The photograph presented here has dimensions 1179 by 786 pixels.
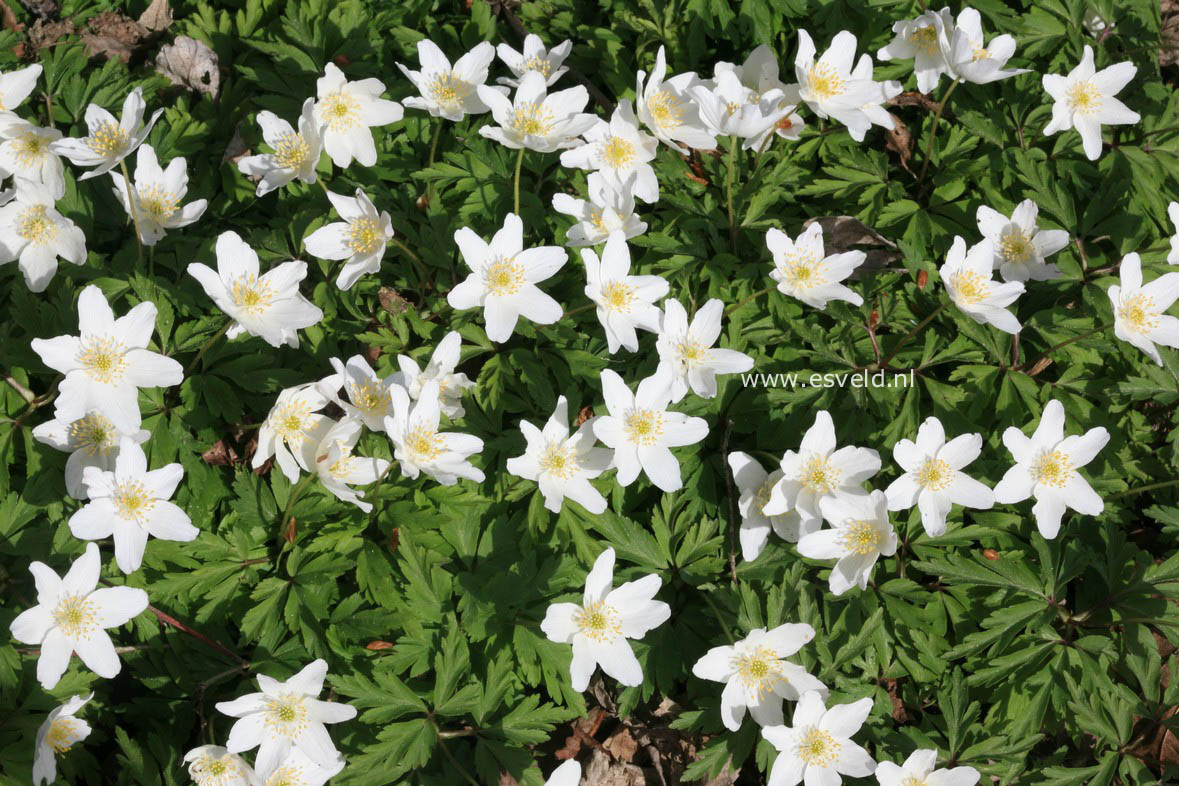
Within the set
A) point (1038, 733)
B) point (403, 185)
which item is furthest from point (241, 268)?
point (1038, 733)

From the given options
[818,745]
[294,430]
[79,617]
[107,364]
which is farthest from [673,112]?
[79,617]

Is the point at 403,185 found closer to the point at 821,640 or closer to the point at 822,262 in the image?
the point at 822,262

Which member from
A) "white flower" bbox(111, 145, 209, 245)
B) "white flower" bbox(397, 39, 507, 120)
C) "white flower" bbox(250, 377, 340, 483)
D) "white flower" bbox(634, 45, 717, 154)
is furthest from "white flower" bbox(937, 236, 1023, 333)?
"white flower" bbox(111, 145, 209, 245)

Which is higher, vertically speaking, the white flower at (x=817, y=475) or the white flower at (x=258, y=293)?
the white flower at (x=258, y=293)

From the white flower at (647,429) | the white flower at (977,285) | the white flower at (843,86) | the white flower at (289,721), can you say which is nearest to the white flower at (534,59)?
the white flower at (843,86)

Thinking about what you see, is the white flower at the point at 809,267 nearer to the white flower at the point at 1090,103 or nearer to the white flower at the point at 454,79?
the white flower at the point at 1090,103

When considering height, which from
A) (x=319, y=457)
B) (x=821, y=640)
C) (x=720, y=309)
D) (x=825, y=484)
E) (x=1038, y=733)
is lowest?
(x=1038, y=733)
